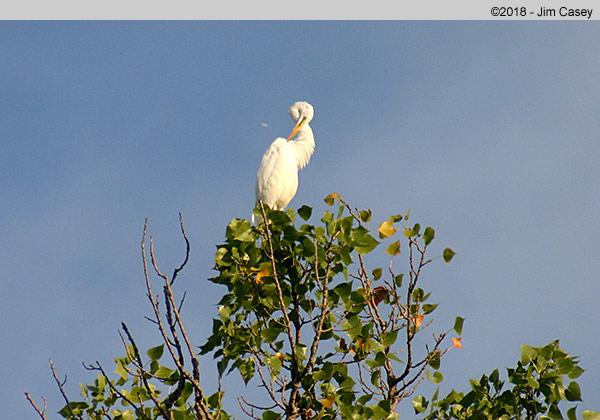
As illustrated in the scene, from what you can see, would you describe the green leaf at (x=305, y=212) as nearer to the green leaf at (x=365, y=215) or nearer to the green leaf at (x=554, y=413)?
the green leaf at (x=365, y=215)

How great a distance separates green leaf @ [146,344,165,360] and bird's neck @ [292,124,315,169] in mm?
4974

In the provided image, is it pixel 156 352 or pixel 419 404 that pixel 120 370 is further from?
pixel 419 404

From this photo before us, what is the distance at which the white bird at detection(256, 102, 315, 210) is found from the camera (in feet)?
29.0

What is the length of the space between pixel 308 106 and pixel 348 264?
493 centimetres

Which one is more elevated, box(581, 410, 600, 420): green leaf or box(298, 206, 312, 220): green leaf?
box(298, 206, 312, 220): green leaf

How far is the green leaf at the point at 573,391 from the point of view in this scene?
16.6 ft

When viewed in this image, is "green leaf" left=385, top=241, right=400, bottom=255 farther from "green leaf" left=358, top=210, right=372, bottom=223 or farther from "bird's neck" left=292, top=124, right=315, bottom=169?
"bird's neck" left=292, top=124, right=315, bottom=169

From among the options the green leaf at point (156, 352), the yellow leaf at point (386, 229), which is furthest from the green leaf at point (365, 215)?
the green leaf at point (156, 352)

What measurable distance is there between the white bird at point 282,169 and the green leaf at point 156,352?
4380mm

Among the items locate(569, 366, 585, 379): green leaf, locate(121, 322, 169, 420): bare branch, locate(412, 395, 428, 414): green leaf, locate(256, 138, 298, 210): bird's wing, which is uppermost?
locate(256, 138, 298, 210): bird's wing

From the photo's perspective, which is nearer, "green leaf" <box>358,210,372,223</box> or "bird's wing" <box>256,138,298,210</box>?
"green leaf" <box>358,210,372,223</box>

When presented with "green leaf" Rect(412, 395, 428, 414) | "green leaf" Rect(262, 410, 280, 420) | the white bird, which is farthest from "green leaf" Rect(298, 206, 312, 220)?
the white bird

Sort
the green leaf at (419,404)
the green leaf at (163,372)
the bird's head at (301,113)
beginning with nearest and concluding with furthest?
the green leaf at (163,372)
the green leaf at (419,404)
the bird's head at (301,113)

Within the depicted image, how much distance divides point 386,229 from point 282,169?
12.7 feet
